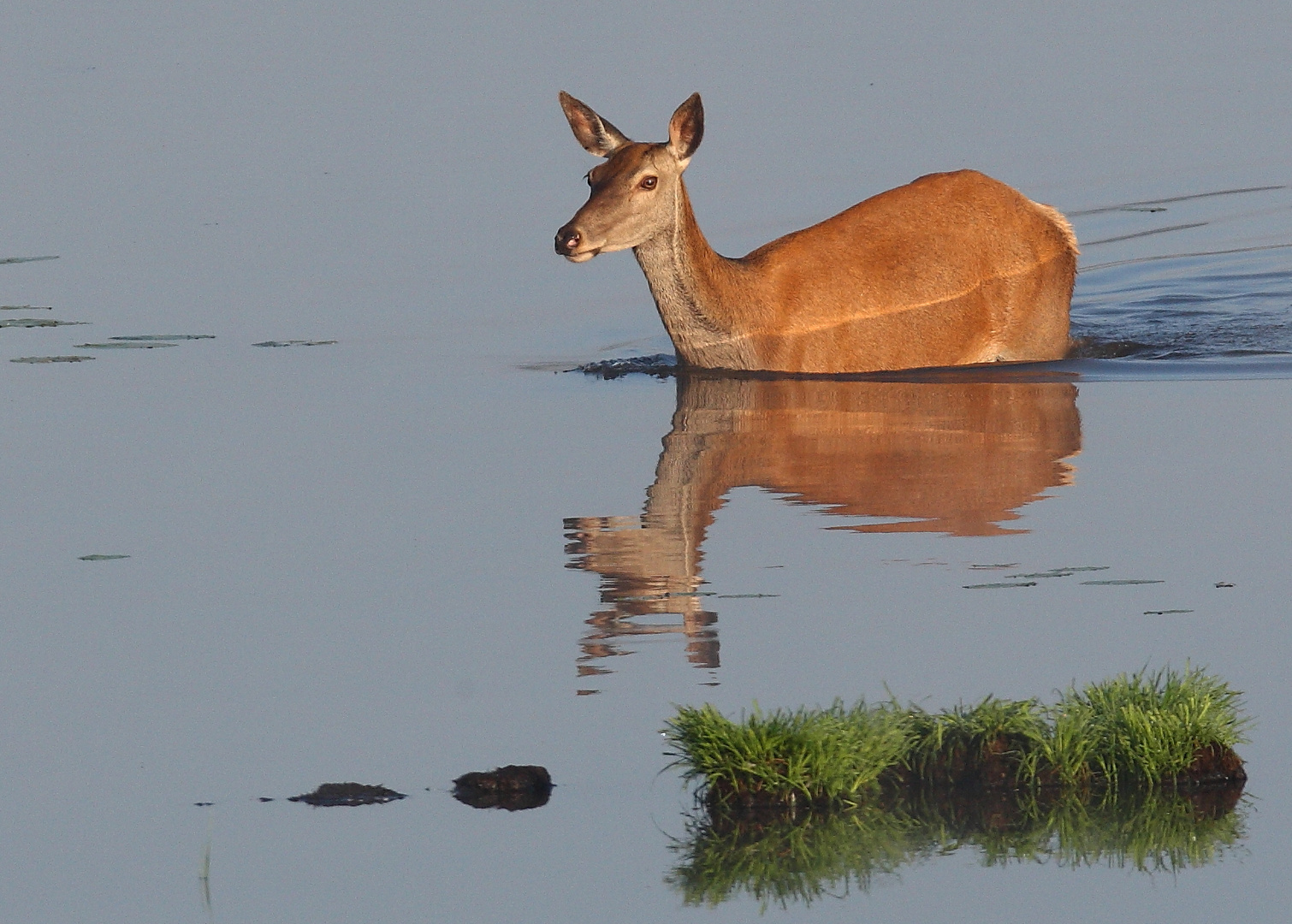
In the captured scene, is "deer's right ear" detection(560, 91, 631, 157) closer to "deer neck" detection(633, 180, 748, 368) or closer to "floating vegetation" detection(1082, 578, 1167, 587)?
"deer neck" detection(633, 180, 748, 368)

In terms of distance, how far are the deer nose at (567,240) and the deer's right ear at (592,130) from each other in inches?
43.2

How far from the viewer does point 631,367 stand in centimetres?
1339

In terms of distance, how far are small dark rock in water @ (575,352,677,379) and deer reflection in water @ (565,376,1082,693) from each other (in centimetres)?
44

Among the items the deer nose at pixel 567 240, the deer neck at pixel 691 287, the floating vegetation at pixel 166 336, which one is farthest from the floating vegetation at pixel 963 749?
the floating vegetation at pixel 166 336

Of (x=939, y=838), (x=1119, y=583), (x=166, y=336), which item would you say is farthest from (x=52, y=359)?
(x=939, y=838)

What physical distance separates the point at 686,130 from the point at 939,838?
22.9 feet

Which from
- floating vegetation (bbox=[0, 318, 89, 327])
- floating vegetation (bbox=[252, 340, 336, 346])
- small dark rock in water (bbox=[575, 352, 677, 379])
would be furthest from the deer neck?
floating vegetation (bbox=[0, 318, 89, 327])

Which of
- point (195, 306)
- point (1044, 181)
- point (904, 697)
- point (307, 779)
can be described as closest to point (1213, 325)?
point (1044, 181)

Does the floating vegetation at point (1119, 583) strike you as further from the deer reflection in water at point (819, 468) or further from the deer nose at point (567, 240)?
the deer nose at point (567, 240)

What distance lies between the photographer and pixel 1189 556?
27.7ft

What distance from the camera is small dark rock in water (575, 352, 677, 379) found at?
1325cm

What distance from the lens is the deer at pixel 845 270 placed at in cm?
1230

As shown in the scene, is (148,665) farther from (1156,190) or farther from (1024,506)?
(1156,190)

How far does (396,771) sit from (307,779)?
0.79ft
